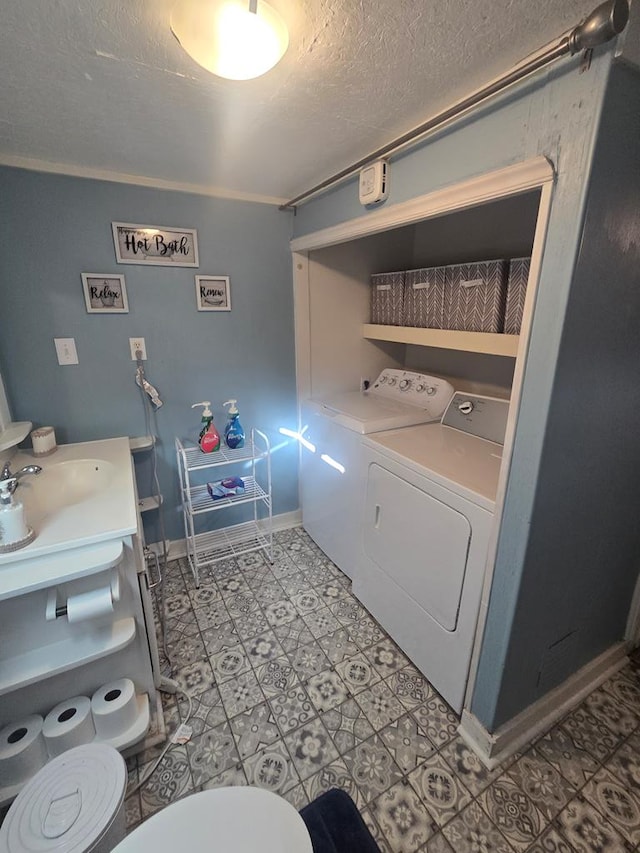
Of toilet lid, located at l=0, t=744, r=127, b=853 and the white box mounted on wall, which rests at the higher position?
the white box mounted on wall

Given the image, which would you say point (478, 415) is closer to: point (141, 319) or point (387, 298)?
point (387, 298)

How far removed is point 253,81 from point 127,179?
1.09 meters

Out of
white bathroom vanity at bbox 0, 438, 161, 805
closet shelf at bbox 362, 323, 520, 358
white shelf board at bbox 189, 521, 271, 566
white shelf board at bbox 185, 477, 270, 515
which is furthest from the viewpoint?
white shelf board at bbox 189, 521, 271, 566

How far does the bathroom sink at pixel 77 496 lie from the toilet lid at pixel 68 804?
56 centimetres

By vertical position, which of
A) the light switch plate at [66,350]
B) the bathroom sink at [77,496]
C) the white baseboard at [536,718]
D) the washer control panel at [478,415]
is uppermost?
the light switch plate at [66,350]

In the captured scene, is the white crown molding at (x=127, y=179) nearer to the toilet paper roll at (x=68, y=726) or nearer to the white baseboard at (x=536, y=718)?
the toilet paper roll at (x=68, y=726)

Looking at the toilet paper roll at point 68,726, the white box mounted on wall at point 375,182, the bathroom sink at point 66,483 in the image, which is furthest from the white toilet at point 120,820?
the white box mounted on wall at point 375,182

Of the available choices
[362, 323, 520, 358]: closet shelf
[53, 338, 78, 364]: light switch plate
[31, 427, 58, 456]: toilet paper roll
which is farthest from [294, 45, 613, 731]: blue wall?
[31, 427, 58, 456]: toilet paper roll

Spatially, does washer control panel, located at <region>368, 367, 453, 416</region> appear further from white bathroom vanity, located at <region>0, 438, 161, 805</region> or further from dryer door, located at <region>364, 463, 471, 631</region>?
white bathroom vanity, located at <region>0, 438, 161, 805</region>

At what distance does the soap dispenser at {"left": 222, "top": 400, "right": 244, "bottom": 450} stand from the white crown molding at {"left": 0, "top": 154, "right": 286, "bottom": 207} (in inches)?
44.5

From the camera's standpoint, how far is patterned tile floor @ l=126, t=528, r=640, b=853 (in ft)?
3.84

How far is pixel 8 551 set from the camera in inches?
42.1

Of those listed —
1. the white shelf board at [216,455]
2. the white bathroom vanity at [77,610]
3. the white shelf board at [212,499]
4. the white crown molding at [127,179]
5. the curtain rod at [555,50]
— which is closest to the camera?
the curtain rod at [555,50]

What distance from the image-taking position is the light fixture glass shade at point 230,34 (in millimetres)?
725
